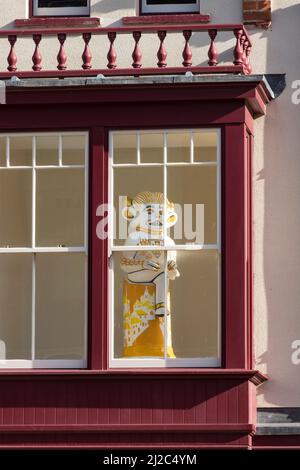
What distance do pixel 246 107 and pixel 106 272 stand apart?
204 cm

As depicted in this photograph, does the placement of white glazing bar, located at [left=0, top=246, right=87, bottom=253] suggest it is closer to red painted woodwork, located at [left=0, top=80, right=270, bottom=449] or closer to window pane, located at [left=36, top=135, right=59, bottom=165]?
red painted woodwork, located at [left=0, top=80, right=270, bottom=449]

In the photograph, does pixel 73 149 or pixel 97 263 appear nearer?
pixel 97 263

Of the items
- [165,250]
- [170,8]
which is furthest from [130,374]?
[170,8]

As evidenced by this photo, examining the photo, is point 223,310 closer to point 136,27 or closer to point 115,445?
point 115,445

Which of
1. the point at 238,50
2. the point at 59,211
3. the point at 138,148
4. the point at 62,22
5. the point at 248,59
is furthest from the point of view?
the point at 59,211

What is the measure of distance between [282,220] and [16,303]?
3.16 m

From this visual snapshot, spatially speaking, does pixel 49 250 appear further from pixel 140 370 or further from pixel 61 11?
pixel 61 11

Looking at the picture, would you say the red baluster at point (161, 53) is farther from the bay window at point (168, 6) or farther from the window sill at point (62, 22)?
→ the window sill at point (62, 22)

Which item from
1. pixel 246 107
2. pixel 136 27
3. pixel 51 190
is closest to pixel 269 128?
pixel 246 107

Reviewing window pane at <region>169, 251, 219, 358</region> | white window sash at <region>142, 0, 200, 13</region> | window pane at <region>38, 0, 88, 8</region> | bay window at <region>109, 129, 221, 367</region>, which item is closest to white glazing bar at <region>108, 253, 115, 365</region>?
bay window at <region>109, 129, 221, 367</region>

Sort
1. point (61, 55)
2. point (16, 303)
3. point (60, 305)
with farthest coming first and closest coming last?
1. point (60, 305)
2. point (16, 303)
3. point (61, 55)

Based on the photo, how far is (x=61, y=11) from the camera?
1625cm

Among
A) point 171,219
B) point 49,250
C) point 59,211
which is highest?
point 59,211

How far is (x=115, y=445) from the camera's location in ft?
48.4
